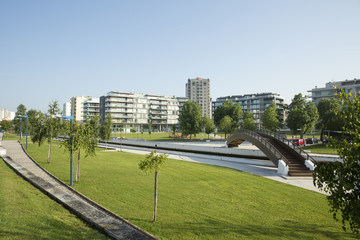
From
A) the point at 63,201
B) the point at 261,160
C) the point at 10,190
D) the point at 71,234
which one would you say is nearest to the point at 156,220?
the point at 71,234

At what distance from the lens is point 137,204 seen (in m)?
12.8

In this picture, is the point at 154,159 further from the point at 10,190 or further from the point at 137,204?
the point at 10,190

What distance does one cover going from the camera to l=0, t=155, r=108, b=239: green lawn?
8414mm

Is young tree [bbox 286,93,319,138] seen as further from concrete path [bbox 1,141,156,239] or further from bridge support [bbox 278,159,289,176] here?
concrete path [bbox 1,141,156,239]

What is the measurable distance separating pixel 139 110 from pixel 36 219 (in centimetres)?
12984

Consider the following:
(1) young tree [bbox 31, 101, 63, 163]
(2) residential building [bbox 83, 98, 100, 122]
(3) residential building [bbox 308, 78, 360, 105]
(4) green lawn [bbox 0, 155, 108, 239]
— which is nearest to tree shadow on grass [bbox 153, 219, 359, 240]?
(4) green lawn [bbox 0, 155, 108, 239]

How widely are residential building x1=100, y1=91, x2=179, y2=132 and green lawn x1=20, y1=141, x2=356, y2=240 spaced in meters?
104

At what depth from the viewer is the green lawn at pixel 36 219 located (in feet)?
27.6

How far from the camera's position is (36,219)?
960cm

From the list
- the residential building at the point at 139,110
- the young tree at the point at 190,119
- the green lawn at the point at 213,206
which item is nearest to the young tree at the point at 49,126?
the green lawn at the point at 213,206

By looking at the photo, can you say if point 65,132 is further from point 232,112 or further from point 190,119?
point 232,112

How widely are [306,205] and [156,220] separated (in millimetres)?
10197

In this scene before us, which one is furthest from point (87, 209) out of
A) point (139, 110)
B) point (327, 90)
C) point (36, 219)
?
point (139, 110)

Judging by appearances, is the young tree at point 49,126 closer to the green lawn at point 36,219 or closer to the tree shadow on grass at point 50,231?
the green lawn at point 36,219
